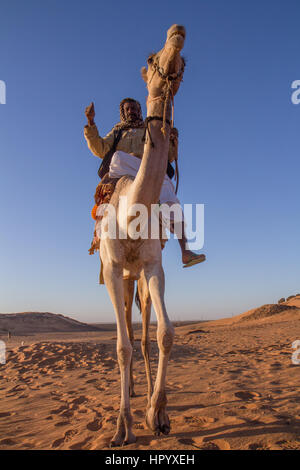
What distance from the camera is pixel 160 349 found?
332 cm

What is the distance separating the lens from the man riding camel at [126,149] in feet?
13.8

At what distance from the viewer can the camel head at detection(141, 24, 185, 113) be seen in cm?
264

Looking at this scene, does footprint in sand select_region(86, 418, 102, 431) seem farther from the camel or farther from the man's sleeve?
the man's sleeve

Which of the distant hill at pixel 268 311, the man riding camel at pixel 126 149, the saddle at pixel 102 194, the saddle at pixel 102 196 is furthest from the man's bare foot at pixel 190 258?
the distant hill at pixel 268 311

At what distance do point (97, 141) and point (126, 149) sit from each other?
431mm

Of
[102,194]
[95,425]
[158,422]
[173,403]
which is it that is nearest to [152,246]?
[102,194]

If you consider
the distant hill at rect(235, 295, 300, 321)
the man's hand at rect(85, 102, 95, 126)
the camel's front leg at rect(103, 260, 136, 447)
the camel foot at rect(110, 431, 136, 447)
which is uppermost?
the man's hand at rect(85, 102, 95, 126)

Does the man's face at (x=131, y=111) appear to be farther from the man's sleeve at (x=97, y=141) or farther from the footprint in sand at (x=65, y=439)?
the footprint in sand at (x=65, y=439)

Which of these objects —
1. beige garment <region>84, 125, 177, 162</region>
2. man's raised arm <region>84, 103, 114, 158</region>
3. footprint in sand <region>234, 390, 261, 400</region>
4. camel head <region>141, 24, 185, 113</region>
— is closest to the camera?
camel head <region>141, 24, 185, 113</region>

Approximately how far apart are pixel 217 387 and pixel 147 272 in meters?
2.41

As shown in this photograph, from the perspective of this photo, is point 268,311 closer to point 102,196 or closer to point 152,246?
point 102,196

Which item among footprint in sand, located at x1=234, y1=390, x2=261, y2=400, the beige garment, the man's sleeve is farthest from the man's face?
footprint in sand, located at x1=234, y1=390, x2=261, y2=400
